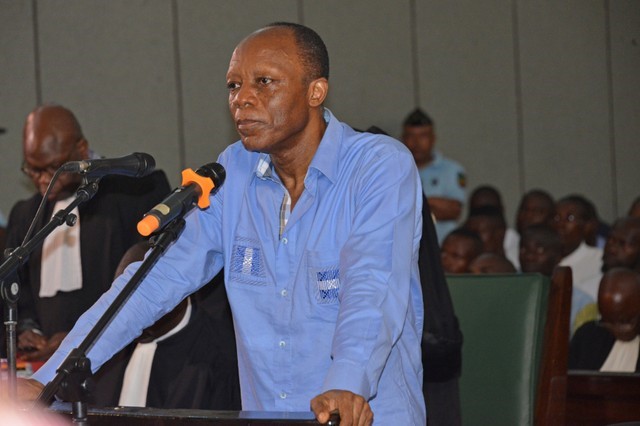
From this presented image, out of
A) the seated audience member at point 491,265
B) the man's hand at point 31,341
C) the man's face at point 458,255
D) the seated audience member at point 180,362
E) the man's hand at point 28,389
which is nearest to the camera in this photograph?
the man's hand at point 28,389

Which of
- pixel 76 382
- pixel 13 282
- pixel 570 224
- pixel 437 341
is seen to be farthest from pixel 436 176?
pixel 76 382

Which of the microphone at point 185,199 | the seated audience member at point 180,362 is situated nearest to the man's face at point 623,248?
the seated audience member at point 180,362

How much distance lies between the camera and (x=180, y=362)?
3.65m

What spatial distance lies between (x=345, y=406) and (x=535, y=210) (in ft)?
22.0

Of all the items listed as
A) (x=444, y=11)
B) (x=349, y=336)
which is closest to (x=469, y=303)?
(x=349, y=336)

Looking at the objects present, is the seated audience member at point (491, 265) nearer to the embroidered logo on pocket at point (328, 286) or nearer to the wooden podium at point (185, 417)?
the embroidered logo on pocket at point (328, 286)

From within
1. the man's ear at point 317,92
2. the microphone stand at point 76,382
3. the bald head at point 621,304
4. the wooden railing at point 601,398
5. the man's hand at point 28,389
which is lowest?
the wooden railing at point 601,398

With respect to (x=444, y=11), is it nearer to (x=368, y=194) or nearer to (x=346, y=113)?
(x=346, y=113)

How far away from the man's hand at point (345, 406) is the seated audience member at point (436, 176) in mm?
5655

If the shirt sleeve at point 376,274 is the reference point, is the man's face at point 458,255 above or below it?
below

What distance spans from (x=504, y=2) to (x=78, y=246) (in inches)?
257

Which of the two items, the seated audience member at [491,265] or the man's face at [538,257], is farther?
the man's face at [538,257]

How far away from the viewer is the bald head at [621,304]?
4.76m

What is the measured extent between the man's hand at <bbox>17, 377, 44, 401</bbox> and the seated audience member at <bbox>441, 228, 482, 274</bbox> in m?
4.25
